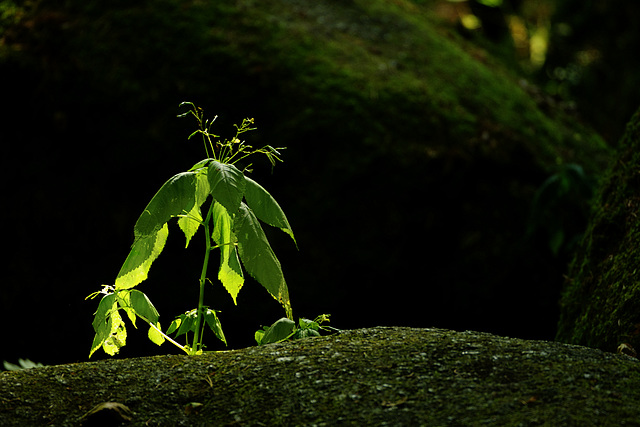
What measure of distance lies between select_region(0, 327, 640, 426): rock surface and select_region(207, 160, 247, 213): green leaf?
1.67ft

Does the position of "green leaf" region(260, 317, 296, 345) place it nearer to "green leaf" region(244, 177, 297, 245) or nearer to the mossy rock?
"green leaf" region(244, 177, 297, 245)

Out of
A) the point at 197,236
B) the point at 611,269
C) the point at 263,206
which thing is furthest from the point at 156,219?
the point at 197,236

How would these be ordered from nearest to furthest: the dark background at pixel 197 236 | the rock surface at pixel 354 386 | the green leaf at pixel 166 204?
the rock surface at pixel 354 386 → the green leaf at pixel 166 204 → the dark background at pixel 197 236

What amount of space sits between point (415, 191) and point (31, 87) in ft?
9.12

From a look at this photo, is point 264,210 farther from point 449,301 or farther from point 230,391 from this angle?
point 449,301

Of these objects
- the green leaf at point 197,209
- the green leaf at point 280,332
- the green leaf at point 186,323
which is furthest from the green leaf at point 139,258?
the green leaf at point 280,332

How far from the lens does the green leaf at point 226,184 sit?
1.98 m

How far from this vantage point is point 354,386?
1746 mm

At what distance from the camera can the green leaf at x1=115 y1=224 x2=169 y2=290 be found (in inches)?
86.4

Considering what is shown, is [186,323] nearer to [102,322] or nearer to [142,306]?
[142,306]

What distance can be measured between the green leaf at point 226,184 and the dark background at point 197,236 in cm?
201

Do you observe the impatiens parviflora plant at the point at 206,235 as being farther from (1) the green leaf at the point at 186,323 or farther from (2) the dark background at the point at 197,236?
(2) the dark background at the point at 197,236

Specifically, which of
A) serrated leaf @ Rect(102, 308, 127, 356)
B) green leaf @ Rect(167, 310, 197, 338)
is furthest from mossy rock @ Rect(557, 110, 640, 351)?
serrated leaf @ Rect(102, 308, 127, 356)

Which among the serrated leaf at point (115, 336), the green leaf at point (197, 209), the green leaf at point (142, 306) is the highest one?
the green leaf at point (197, 209)
